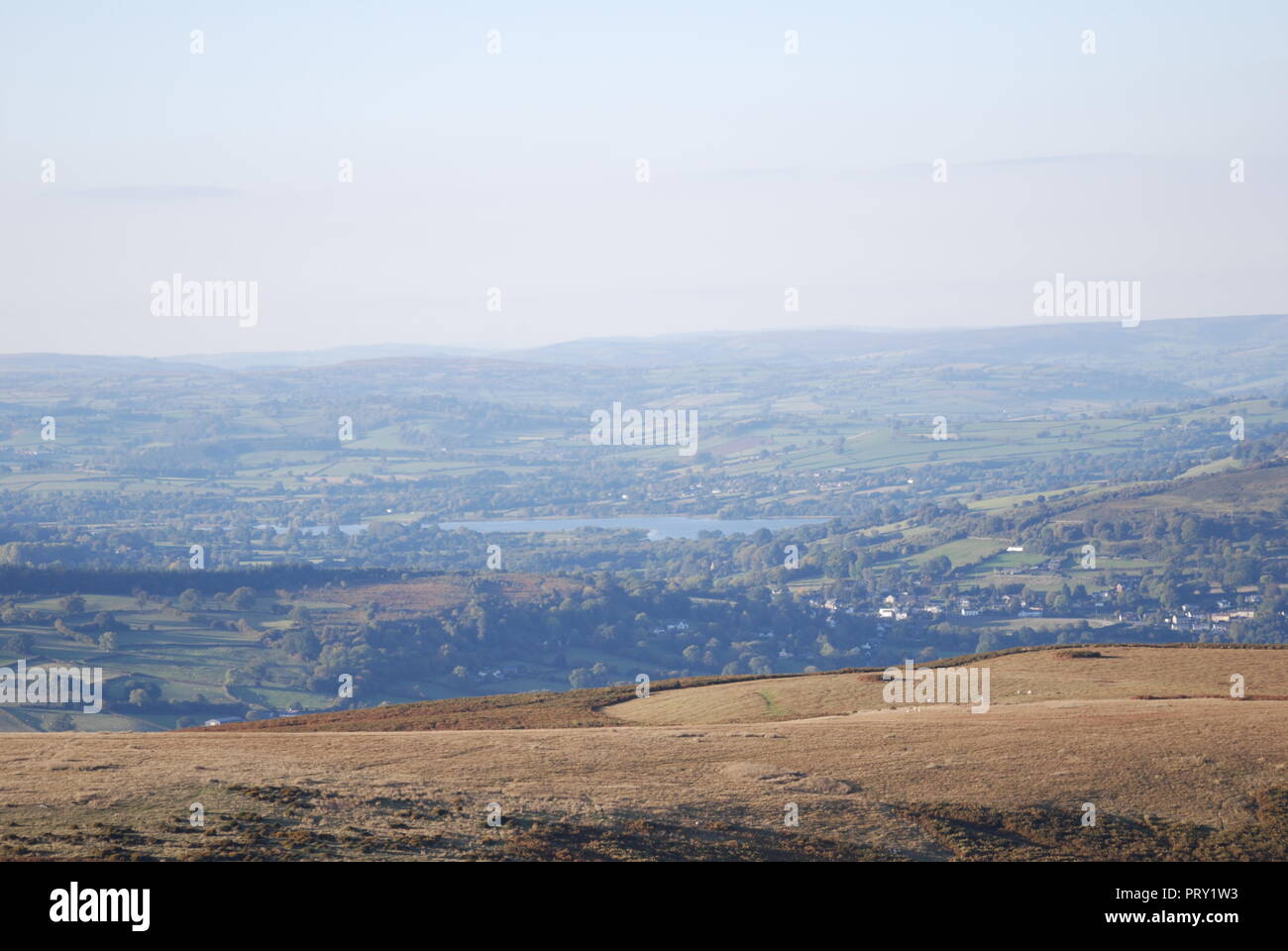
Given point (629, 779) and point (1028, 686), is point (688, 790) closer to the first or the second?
point (629, 779)

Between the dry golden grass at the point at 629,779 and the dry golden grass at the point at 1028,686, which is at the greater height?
the dry golden grass at the point at 629,779

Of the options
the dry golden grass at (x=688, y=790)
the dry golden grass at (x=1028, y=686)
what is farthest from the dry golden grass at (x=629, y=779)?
the dry golden grass at (x=1028, y=686)

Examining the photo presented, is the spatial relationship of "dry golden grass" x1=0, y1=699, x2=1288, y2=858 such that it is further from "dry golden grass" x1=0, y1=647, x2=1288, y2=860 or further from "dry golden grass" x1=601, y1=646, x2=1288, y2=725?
"dry golden grass" x1=601, y1=646, x2=1288, y2=725

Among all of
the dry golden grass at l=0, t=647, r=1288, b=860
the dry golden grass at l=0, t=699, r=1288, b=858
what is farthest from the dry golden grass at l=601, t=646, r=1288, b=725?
the dry golden grass at l=0, t=699, r=1288, b=858

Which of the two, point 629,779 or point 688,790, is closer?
point 688,790

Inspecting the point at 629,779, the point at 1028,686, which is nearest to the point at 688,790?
the point at 629,779

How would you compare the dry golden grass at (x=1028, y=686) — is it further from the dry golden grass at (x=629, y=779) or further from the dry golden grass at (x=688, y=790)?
the dry golden grass at (x=629, y=779)

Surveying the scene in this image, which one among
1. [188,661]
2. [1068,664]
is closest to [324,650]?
[188,661]

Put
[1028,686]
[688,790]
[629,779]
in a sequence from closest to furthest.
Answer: [688,790] < [629,779] < [1028,686]
